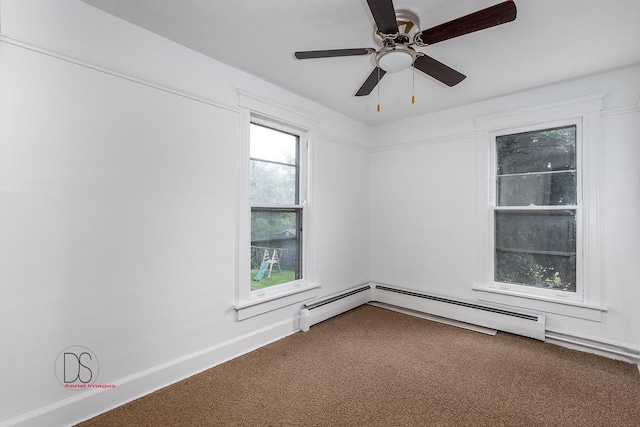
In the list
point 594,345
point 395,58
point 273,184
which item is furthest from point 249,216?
point 594,345

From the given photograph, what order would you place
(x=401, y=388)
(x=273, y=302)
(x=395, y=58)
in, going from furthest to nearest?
(x=273, y=302), (x=401, y=388), (x=395, y=58)

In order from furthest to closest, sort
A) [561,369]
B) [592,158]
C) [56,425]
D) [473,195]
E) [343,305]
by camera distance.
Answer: [343,305], [473,195], [592,158], [561,369], [56,425]

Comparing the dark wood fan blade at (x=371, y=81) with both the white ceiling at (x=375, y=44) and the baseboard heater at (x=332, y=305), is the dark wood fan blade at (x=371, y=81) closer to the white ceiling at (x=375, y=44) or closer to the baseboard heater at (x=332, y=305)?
the white ceiling at (x=375, y=44)

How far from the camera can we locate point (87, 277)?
1.85 metres

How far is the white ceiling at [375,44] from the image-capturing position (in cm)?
184

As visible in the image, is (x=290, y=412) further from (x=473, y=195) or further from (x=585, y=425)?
(x=473, y=195)

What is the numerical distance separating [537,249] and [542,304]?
546 mm

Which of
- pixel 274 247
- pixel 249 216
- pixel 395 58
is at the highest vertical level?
pixel 395 58

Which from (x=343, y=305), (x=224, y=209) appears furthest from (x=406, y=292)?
(x=224, y=209)

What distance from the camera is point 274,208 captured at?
309 centimetres

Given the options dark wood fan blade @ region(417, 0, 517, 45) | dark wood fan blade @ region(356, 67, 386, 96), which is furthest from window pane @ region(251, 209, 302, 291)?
dark wood fan blade @ region(417, 0, 517, 45)

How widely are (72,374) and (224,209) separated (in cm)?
142

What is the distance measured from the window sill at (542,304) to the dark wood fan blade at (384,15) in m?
2.85

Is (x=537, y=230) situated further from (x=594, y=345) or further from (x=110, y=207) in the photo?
(x=110, y=207)
